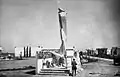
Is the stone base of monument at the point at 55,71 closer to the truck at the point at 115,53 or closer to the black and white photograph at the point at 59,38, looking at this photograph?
the black and white photograph at the point at 59,38

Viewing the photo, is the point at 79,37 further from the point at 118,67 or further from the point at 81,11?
the point at 118,67

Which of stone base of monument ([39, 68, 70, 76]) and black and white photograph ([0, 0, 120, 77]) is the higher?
black and white photograph ([0, 0, 120, 77])

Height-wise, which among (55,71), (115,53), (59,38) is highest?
(59,38)

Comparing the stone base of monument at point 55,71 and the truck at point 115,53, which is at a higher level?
the truck at point 115,53

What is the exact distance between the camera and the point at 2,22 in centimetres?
445

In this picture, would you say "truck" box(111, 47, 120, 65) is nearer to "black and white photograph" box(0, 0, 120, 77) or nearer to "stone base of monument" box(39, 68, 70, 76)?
→ "black and white photograph" box(0, 0, 120, 77)

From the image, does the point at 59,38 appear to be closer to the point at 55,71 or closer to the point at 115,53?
the point at 55,71

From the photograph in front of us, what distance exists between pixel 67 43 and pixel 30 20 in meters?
0.93

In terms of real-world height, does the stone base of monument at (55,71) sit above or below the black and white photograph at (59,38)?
below

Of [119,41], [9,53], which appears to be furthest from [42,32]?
[119,41]

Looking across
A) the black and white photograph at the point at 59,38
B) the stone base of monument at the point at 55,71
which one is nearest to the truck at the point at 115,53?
the black and white photograph at the point at 59,38

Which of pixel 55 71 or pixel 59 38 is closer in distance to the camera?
pixel 55 71

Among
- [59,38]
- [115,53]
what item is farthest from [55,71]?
[115,53]

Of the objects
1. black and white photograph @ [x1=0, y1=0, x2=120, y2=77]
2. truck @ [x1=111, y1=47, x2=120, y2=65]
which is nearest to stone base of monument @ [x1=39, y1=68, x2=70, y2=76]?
black and white photograph @ [x1=0, y1=0, x2=120, y2=77]
